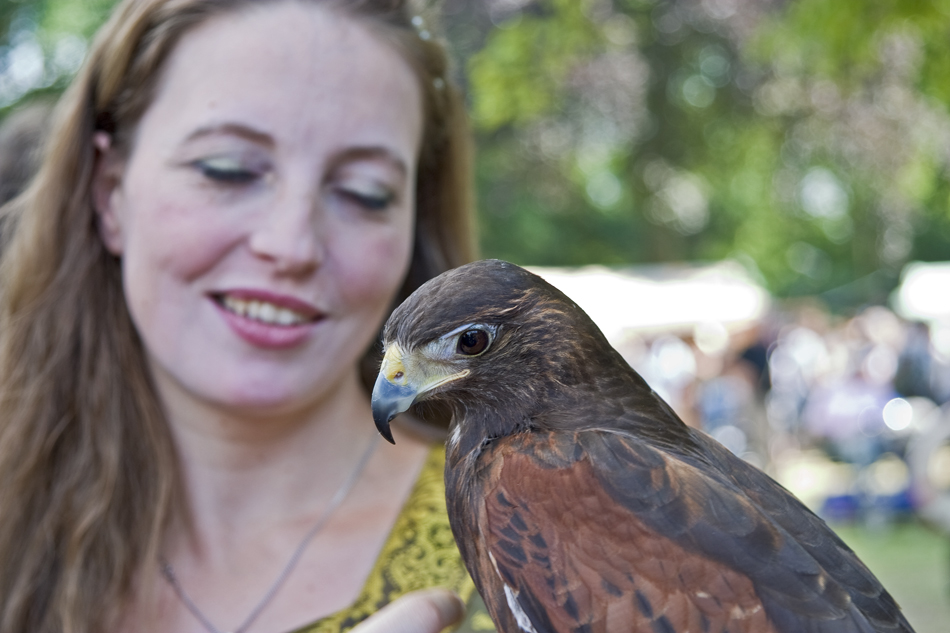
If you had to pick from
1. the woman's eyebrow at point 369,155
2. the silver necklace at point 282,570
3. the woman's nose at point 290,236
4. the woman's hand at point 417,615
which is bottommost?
the silver necklace at point 282,570

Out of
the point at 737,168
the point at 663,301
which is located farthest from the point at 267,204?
the point at 737,168

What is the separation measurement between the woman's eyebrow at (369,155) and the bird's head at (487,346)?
29.2 inches

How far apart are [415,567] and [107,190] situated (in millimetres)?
1534

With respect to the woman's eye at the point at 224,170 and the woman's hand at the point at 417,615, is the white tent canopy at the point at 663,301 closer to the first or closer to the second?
the woman's eye at the point at 224,170

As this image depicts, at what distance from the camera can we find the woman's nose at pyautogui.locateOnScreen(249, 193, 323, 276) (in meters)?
2.27

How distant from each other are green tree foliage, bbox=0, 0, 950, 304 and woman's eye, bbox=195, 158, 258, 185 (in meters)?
5.27

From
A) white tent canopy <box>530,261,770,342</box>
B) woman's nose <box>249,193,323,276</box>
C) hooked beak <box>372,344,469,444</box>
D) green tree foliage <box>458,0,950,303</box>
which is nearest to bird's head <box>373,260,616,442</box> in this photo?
hooked beak <box>372,344,469,444</box>

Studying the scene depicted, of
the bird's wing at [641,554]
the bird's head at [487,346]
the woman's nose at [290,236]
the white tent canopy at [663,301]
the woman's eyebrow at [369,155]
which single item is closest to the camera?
the bird's wing at [641,554]

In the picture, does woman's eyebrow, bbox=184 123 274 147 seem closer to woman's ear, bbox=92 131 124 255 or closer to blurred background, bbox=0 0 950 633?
woman's ear, bbox=92 131 124 255

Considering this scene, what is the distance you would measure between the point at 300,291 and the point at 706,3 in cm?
1765

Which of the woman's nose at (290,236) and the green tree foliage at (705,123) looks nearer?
the woman's nose at (290,236)

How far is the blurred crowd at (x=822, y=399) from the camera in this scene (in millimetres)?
11914

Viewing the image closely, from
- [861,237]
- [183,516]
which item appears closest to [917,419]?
[183,516]

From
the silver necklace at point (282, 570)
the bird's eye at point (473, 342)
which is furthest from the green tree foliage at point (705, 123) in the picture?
the bird's eye at point (473, 342)
